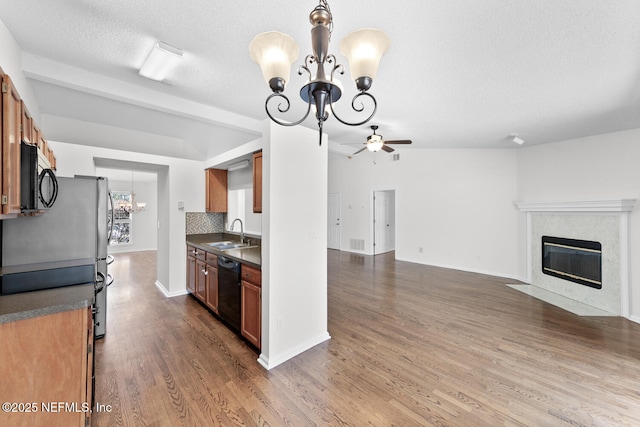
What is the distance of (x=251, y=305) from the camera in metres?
2.69

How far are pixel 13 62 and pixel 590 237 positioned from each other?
688 cm

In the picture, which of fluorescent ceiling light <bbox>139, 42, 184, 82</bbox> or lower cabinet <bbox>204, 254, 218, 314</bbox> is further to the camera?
lower cabinet <bbox>204, 254, 218, 314</bbox>

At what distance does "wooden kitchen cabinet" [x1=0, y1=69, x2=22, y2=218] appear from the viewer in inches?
55.9

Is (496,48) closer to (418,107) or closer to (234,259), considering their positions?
(418,107)

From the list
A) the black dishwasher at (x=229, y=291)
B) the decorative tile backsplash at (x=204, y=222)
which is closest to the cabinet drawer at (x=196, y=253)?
the decorative tile backsplash at (x=204, y=222)

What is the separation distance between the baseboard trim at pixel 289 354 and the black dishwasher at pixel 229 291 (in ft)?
2.17

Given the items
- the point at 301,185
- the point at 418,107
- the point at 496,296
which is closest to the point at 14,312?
the point at 301,185

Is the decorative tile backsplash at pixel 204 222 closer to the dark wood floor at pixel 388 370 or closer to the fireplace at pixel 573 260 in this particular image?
the dark wood floor at pixel 388 370

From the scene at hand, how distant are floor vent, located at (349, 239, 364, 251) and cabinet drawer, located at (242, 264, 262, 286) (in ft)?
18.9

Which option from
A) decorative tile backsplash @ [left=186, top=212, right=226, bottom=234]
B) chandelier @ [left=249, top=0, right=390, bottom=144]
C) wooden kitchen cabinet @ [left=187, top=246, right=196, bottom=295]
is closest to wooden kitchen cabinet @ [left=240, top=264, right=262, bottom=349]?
wooden kitchen cabinet @ [left=187, top=246, right=196, bottom=295]

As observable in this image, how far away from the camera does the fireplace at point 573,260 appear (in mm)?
3943

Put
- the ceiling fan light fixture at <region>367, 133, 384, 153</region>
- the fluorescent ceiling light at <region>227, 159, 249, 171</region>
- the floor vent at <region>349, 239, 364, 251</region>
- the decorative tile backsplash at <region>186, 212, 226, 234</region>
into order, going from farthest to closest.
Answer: the floor vent at <region>349, 239, 364, 251</region>
the decorative tile backsplash at <region>186, 212, 226, 234</region>
the ceiling fan light fixture at <region>367, 133, 384, 153</region>
the fluorescent ceiling light at <region>227, 159, 249, 171</region>

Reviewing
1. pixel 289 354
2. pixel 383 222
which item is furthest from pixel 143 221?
pixel 289 354

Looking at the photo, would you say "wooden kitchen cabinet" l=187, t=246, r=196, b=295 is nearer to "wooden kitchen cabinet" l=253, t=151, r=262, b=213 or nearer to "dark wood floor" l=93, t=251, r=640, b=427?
"dark wood floor" l=93, t=251, r=640, b=427
